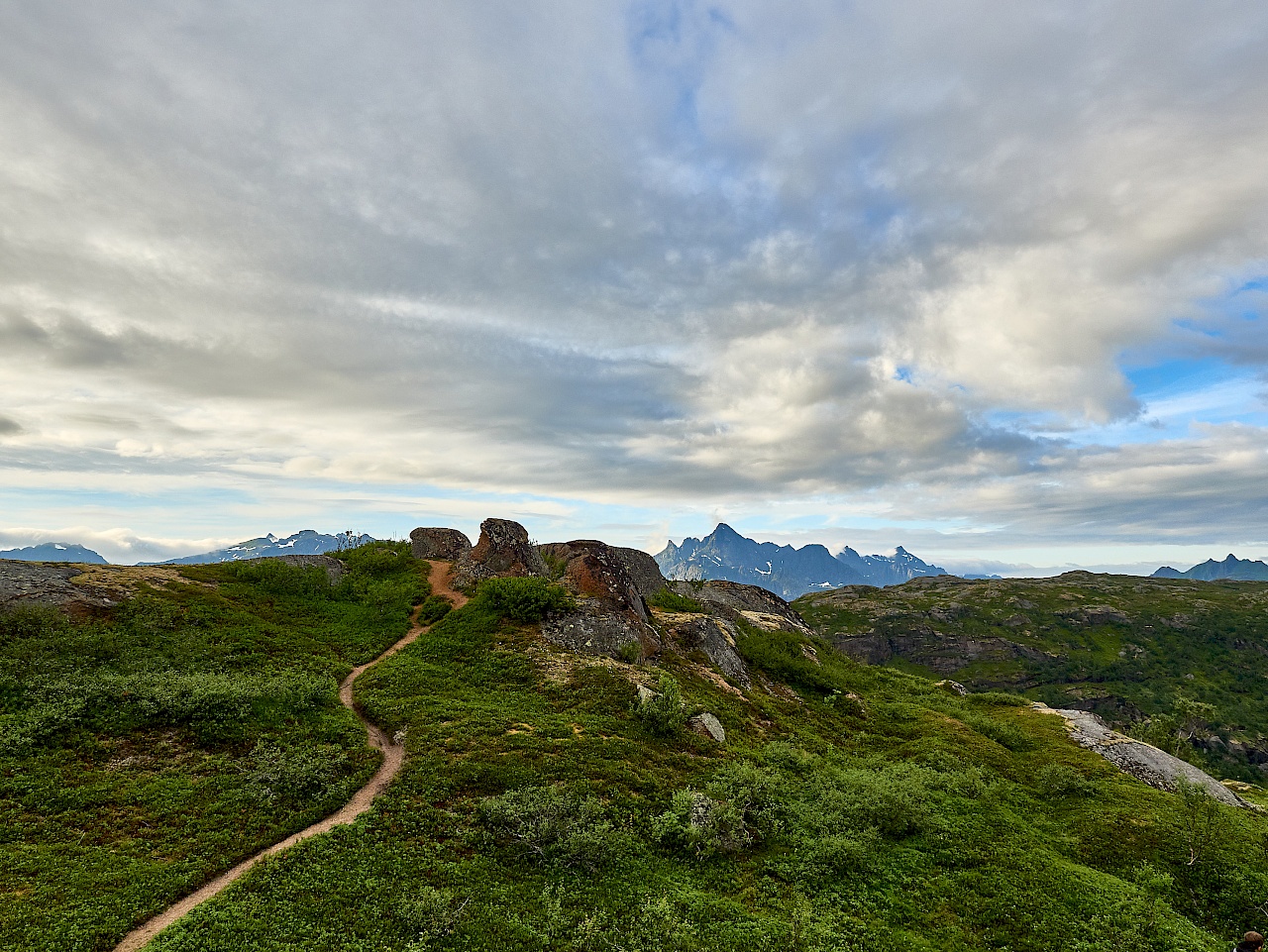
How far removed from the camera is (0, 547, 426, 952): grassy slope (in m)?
15.1

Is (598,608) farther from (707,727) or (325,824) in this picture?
(325,824)

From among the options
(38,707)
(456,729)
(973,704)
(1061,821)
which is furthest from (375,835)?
(973,704)

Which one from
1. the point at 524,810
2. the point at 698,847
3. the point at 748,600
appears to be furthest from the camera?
the point at 748,600

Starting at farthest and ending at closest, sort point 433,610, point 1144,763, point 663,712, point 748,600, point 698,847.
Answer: point 748,600, point 433,610, point 1144,763, point 663,712, point 698,847

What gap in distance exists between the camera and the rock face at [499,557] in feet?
171

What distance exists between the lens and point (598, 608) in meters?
44.0

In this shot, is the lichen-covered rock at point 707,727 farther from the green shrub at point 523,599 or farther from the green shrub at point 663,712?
the green shrub at point 523,599

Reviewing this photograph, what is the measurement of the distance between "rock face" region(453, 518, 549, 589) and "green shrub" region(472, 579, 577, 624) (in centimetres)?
648

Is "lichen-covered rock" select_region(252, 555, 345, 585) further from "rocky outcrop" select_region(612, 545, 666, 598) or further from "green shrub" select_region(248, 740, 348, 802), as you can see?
"rocky outcrop" select_region(612, 545, 666, 598)

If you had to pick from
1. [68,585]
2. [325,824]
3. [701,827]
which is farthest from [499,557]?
[701,827]

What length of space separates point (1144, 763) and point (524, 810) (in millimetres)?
45754

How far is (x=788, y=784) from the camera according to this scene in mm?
28125

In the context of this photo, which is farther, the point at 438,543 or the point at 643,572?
the point at 643,572

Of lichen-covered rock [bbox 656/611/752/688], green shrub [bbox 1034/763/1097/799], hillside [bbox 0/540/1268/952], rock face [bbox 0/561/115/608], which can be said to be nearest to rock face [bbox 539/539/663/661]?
hillside [bbox 0/540/1268/952]
